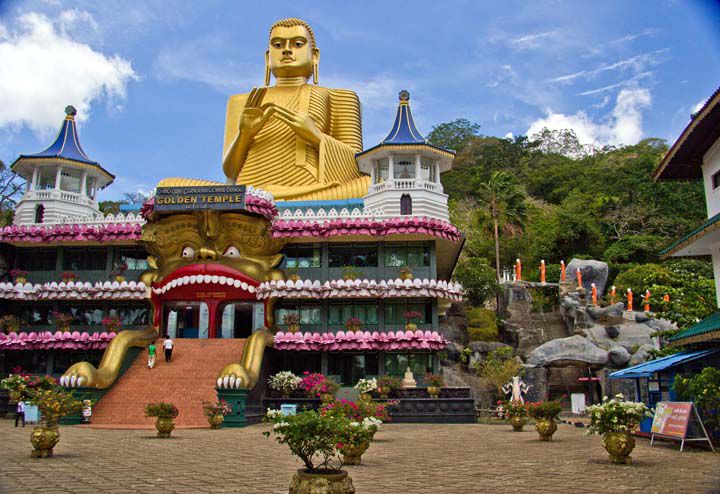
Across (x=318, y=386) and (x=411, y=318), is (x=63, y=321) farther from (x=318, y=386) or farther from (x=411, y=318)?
(x=411, y=318)

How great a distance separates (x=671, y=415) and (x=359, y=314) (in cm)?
1613

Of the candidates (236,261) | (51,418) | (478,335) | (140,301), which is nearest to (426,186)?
(236,261)

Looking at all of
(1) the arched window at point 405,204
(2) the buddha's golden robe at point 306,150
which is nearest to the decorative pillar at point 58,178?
(2) the buddha's golden robe at point 306,150

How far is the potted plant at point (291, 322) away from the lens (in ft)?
93.6

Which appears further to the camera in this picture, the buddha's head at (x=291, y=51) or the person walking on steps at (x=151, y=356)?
the buddha's head at (x=291, y=51)

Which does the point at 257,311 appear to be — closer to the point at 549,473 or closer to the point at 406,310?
the point at 406,310

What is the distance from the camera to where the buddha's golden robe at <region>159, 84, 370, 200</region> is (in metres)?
35.4

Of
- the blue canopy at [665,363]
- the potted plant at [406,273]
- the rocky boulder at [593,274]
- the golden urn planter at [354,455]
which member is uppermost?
the rocky boulder at [593,274]

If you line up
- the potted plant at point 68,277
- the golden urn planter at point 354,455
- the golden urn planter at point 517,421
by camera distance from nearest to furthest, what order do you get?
the golden urn planter at point 354,455
the golden urn planter at point 517,421
the potted plant at point 68,277

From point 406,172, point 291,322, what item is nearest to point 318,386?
point 291,322

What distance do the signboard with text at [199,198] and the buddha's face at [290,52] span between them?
1681cm

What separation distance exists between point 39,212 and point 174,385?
1463 cm

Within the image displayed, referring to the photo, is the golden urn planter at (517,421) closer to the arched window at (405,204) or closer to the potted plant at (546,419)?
the potted plant at (546,419)

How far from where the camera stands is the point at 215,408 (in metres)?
21.1
